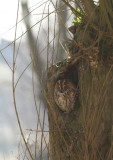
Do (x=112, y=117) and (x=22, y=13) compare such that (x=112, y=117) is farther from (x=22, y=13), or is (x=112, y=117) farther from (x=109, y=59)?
(x=22, y=13)

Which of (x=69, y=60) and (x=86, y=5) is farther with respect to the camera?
(x=69, y=60)

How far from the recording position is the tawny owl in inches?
33.1

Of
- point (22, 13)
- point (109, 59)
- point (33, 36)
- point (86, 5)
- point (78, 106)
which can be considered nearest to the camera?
point (86, 5)

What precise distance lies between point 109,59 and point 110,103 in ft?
0.44

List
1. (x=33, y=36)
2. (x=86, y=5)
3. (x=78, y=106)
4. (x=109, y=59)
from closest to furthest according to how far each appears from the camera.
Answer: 1. (x=86, y=5)
2. (x=109, y=59)
3. (x=78, y=106)
4. (x=33, y=36)

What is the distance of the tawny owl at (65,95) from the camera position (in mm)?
842

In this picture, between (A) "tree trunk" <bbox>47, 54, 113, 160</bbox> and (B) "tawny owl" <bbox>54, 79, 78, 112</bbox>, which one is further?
(B) "tawny owl" <bbox>54, 79, 78, 112</bbox>

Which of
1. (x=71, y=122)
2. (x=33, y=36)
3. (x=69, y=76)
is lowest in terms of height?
(x=71, y=122)

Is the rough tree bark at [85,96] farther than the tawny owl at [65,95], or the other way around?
the tawny owl at [65,95]

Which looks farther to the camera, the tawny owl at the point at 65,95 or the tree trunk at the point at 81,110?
the tawny owl at the point at 65,95

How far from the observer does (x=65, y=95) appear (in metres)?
0.85

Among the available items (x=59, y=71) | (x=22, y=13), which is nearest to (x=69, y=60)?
(x=59, y=71)

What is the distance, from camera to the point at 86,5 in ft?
2.06

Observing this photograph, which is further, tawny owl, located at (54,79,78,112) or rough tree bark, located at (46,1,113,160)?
tawny owl, located at (54,79,78,112)
